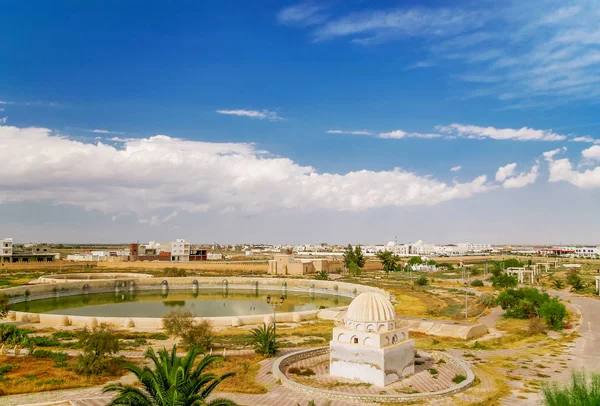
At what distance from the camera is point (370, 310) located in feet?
57.1

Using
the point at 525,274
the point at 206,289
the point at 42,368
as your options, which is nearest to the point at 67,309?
the point at 206,289

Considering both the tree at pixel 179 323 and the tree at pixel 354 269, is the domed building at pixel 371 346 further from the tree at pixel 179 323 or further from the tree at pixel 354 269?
the tree at pixel 354 269

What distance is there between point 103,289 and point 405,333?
4858cm

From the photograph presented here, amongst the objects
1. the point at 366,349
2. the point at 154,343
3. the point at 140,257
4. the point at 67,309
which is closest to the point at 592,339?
the point at 366,349

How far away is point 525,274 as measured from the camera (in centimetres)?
6694

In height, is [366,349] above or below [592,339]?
above

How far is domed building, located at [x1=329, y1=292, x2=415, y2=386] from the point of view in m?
16.6

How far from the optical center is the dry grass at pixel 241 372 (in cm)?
1591

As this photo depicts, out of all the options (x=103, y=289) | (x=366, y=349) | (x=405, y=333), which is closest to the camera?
(x=366, y=349)

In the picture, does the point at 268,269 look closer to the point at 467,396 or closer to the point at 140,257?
the point at 140,257

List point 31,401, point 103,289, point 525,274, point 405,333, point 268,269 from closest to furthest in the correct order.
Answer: point 31,401
point 405,333
point 103,289
point 525,274
point 268,269

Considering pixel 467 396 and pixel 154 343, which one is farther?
pixel 154 343

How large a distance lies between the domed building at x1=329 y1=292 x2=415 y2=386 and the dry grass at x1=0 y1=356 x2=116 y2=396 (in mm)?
9242

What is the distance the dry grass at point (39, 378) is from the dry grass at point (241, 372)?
437cm
